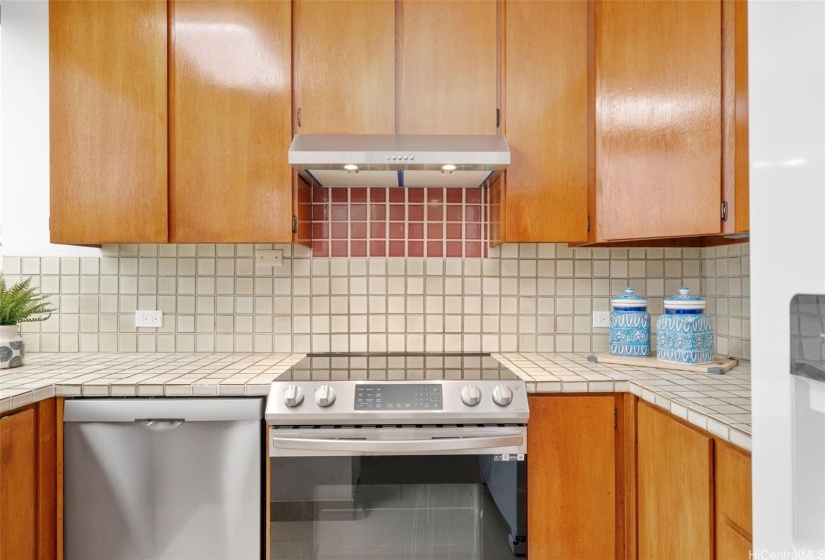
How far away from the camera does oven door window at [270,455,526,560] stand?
1.43 m

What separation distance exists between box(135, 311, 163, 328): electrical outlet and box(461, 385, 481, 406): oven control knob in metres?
1.39

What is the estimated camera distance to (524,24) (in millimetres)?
1755

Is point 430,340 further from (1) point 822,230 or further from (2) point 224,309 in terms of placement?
(1) point 822,230

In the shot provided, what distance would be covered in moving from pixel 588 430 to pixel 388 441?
0.63 meters

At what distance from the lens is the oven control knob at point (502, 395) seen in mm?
1448

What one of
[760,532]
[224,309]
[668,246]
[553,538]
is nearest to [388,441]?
[553,538]

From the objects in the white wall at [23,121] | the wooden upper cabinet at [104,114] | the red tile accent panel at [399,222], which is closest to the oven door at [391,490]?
the red tile accent panel at [399,222]

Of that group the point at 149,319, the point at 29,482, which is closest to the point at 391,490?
the point at 29,482

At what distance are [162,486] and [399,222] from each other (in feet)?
4.26

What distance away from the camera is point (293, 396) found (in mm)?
1435

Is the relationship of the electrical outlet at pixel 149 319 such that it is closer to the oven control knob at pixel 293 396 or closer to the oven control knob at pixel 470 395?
the oven control knob at pixel 293 396

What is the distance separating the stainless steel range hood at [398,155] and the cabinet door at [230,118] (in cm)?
15

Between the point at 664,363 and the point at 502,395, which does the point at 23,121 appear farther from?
the point at 664,363

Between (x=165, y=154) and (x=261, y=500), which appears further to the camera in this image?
(x=165, y=154)
